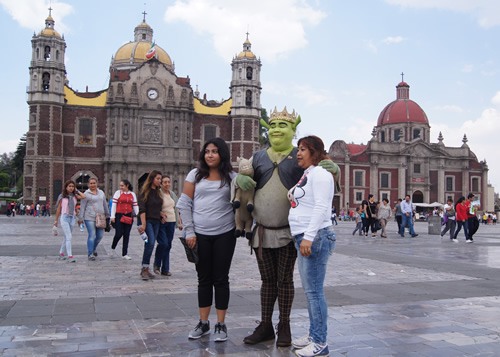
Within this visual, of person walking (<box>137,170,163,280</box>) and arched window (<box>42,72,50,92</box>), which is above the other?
arched window (<box>42,72,50,92</box>)

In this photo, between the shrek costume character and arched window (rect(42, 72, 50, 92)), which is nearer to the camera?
the shrek costume character

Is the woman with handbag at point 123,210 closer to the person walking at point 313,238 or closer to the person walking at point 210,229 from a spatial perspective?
the person walking at point 210,229

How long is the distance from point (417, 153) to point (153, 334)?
200 ft

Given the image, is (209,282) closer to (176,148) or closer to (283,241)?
(283,241)

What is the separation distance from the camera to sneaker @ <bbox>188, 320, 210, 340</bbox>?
4633 mm

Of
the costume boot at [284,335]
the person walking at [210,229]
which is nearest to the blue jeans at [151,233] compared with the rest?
the person walking at [210,229]

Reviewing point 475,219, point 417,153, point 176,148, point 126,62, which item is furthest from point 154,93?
point 475,219

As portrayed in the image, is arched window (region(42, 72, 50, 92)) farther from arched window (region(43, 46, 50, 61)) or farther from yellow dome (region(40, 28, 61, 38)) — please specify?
yellow dome (region(40, 28, 61, 38))

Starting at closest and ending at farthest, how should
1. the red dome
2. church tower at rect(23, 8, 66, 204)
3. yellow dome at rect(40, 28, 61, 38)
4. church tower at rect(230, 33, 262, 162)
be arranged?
church tower at rect(23, 8, 66, 204), yellow dome at rect(40, 28, 61, 38), church tower at rect(230, 33, 262, 162), the red dome

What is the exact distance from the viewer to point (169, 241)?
8.79 meters

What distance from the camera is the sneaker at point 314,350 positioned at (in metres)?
4.10

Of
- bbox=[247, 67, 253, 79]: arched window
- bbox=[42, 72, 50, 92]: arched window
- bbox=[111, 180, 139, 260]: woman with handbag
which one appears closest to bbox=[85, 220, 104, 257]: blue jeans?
bbox=[111, 180, 139, 260]: woman with handbag

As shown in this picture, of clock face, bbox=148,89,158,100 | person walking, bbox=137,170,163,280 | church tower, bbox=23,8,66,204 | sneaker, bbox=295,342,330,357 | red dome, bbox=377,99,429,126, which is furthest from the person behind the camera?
red dome, bbox=377,99,429,126

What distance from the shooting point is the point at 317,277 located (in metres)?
4.27
